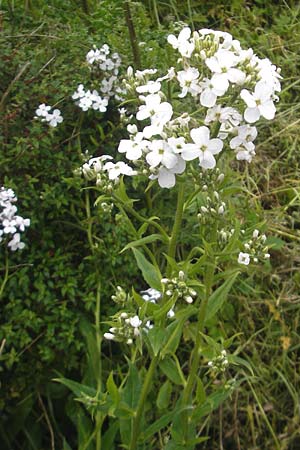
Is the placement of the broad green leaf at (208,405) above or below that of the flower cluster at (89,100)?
below

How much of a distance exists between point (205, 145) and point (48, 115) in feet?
2.69

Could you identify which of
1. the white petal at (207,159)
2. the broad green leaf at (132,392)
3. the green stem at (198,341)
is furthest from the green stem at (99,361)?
the white petal at (207,159)

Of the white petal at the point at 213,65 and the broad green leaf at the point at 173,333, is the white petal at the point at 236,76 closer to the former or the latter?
the white petal at the point at 213,65

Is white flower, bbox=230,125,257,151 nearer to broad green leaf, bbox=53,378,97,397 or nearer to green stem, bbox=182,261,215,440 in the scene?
green stem, bbox=182,261,215,440

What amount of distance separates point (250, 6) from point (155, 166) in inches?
84.6

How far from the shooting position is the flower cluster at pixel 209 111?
1207 millimetres

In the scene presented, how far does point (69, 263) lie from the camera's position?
1880mm

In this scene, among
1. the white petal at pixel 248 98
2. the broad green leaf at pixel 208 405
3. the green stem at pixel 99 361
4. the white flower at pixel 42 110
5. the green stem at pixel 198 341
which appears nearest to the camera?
the white petal at pixel 248 98

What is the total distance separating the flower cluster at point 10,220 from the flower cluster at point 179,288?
1.74 ft

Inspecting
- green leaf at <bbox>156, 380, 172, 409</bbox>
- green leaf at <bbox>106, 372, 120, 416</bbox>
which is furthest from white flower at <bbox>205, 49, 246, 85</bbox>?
green leaf at <bbox>156, 380, 172, 409</bbox>

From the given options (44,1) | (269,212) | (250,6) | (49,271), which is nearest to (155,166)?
(49,271)

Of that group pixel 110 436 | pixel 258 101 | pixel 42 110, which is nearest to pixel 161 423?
pixel 110 436

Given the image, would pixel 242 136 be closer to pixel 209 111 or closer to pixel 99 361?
pixel 209 111

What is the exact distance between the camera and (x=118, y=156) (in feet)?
6.54
